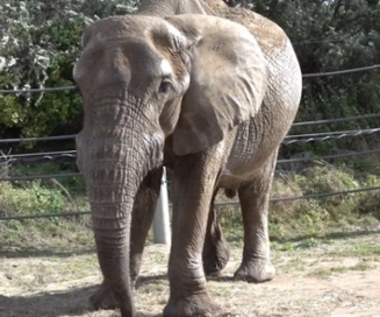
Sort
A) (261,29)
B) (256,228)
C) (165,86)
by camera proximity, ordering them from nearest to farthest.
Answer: (165,86) < (261,29) < (256,228)

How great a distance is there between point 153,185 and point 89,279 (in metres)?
1.56

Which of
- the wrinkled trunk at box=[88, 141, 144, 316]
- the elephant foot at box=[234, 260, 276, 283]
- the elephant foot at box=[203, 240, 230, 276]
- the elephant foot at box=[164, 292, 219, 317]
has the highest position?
the wrinkled trunk at box=[88, 141, 144, 316]

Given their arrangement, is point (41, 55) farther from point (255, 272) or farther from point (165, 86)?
point (165, 86)

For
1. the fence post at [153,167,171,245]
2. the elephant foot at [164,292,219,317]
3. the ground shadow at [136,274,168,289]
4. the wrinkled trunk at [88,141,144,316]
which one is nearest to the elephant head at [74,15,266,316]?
the wrinkled trunk at [88,141,144,316]

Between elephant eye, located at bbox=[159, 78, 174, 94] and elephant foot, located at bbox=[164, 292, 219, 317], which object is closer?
elephant eye, located at bbox=[159, 78, 174, 94]

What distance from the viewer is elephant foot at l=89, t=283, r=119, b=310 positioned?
6324 millimetres

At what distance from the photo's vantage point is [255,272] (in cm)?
720

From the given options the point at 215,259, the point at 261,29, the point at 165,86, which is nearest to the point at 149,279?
the point at 215,259

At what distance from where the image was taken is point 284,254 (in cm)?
836

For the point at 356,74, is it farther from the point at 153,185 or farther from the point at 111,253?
the point at 111,253

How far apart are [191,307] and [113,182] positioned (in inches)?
46.7

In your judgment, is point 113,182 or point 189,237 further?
point 189,237

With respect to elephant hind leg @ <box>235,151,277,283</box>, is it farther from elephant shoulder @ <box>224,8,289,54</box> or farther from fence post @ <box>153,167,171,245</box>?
fence post @ <box>153,167,171,245</box>

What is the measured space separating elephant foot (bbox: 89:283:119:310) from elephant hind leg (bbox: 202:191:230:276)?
1213 mm
